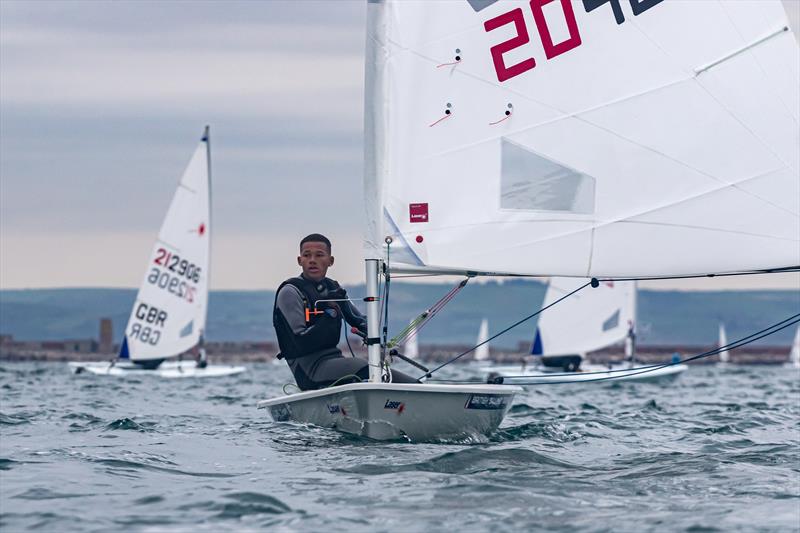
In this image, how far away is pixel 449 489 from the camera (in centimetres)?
805

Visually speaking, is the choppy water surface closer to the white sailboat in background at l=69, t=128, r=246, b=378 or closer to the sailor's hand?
the sailor's hand

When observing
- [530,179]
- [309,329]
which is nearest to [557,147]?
[530,179]

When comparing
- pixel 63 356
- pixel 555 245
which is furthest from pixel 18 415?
pixel 63 356

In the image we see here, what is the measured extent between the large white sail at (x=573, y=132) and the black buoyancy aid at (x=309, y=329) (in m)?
0.86

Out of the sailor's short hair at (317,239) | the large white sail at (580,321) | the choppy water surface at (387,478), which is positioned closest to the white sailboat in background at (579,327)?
the large white sail at (580,321)

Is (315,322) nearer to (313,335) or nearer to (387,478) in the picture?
(313,335)

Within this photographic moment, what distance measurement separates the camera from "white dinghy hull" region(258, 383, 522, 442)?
32.6ft

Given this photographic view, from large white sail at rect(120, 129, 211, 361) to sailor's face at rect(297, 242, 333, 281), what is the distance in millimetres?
21848

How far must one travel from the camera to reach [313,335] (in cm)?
1091

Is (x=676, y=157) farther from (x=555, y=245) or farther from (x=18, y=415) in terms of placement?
(x=18, y=415)

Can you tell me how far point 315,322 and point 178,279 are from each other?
2314 centimetres

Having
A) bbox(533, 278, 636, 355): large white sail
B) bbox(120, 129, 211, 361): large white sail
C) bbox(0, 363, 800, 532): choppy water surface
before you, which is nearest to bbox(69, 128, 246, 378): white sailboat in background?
bbox(120, 129, 211, 361): large white sail

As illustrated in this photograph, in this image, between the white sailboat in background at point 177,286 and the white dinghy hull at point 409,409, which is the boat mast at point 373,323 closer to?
the white dinghy hull at point 409,409

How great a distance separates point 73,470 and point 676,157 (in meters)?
5.10
